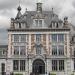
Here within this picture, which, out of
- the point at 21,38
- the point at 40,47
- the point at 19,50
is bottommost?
the point at 19,50

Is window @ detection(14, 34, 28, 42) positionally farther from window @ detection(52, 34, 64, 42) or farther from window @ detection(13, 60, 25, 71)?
window @ detection(52, 34, 64, 42)

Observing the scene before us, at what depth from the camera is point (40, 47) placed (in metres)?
77.0

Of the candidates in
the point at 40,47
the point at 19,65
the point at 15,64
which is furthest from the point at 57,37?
the point at 15,64

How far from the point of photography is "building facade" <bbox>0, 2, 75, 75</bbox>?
7638cm

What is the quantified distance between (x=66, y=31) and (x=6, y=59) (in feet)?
44.3

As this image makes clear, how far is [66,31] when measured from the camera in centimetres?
7700

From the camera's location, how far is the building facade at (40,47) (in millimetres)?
76375

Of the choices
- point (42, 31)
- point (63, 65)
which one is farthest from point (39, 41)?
point (63, 65)

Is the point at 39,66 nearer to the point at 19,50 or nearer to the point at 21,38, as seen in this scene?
the point at 19,50

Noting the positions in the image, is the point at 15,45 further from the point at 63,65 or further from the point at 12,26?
the point at 63,65

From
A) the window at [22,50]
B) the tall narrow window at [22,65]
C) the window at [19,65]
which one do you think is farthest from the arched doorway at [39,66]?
the window at [22,50]

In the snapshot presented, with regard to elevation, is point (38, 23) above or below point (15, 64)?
above

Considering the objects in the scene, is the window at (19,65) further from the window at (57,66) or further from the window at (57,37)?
the window at (57,37)

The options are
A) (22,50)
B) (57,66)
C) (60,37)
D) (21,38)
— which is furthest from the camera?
(21,38)
